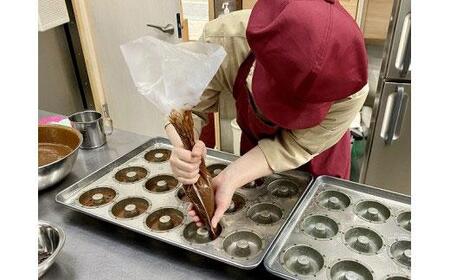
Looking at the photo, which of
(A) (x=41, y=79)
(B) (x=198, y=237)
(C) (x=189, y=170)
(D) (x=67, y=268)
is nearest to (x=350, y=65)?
(C) (x=189, y=170)

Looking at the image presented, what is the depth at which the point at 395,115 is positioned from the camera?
1.74m

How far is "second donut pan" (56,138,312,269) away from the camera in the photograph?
88cm

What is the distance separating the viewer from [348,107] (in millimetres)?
924

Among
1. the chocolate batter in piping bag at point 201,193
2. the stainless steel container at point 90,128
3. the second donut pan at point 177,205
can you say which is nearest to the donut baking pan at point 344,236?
the second donut pan at point 177,205

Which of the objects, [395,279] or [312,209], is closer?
[395,279]

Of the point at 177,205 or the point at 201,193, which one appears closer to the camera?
the point at 201,193

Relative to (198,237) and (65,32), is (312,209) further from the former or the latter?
(65,32)

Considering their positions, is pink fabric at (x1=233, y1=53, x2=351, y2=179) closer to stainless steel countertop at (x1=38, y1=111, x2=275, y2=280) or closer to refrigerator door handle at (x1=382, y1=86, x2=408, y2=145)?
stainless steel countertop at (x1=38, y1=111, x2=275, y2=280)

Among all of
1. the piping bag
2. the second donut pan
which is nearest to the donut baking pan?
the second donut pan

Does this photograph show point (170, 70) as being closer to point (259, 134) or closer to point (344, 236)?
point (259, 134)

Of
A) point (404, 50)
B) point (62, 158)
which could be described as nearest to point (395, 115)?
point (404, 50)

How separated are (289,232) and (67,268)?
510mm

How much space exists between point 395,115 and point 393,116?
0.01 meters

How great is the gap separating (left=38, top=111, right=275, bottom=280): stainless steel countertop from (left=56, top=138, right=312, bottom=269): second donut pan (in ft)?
0.12
